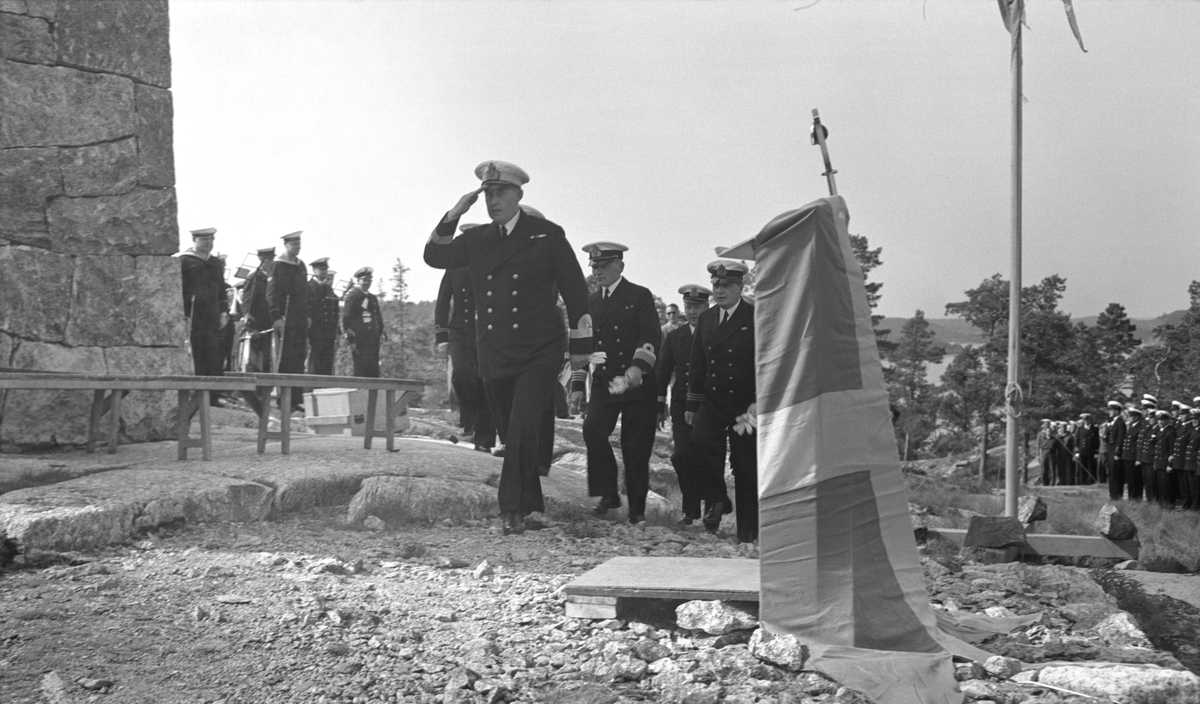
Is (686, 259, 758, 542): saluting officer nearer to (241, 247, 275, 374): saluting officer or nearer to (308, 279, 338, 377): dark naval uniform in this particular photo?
(241, 247, 275, 374): saluting officer

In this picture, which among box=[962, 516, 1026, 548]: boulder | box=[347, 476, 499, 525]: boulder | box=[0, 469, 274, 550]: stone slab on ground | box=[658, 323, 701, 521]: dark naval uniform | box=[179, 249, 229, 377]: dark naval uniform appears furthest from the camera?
box=[179, 249, 229, 377]: dark naval uniform

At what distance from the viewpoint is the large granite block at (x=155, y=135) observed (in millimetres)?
9812

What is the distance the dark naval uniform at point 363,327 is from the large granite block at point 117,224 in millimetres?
8121

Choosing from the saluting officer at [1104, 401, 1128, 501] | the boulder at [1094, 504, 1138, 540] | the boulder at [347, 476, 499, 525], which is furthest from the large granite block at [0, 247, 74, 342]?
the saluting officer at [1104, 401, 1128, 501]

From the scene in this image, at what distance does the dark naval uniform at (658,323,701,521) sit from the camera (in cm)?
948

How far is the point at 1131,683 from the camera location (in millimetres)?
3945

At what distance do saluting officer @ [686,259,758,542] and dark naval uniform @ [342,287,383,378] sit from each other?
10.00m

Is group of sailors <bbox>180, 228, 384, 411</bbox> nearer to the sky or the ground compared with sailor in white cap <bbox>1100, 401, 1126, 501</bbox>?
nearer to the sky

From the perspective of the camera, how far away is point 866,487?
4477mm

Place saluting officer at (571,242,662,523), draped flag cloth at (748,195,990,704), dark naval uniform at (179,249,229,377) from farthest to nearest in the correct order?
dark naval uniform at (179,249,229,377) < saluting officer at (571,242,662,523) < draped flag cloth at (748,195,990,704)

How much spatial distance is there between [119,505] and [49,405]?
9.95ft

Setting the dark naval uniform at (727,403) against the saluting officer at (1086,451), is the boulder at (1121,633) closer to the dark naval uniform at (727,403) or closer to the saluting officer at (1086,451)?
the dark naval uniform at (727,403)

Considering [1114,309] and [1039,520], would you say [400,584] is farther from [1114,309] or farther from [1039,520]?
[1114,309]

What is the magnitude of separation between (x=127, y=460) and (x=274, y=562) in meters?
3.04
